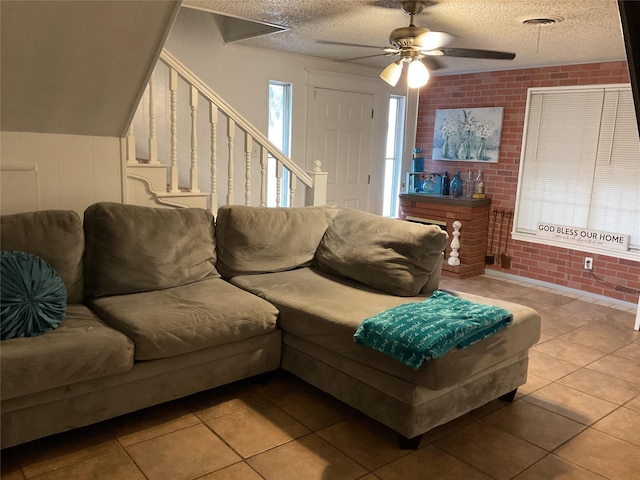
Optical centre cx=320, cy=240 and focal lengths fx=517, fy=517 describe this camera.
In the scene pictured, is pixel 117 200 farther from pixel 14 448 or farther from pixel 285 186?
pixel 285 186

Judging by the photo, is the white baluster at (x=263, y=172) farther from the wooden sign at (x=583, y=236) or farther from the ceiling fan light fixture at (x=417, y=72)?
the wooden sign at (x=583, y=236)

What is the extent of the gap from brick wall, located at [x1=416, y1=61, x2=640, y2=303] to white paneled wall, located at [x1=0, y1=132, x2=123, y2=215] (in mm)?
3975

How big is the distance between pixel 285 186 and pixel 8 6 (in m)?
3.54

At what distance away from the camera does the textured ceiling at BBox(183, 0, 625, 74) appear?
314cm

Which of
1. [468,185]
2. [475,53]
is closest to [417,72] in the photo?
[475,53]

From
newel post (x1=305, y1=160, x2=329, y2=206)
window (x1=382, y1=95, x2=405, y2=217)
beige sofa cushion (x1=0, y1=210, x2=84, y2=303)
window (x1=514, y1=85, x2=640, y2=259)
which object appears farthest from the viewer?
window (x1=382, y1=95, x2=405, y2=217)

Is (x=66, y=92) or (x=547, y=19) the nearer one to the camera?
(x=66, y=92)

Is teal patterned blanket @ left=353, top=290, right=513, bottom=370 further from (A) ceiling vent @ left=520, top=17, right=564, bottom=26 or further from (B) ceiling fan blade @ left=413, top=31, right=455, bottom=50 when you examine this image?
(A) ceiling vent @ left=520, top=17, right=564, bottom=26

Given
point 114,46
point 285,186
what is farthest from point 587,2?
point 285,186

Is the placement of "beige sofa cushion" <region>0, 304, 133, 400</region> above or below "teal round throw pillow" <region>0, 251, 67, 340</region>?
below

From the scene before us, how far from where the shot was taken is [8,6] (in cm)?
200

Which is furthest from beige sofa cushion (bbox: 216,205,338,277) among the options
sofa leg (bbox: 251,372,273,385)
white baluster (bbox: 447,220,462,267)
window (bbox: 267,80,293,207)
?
white baluster (bbox: 447,220,462,267)

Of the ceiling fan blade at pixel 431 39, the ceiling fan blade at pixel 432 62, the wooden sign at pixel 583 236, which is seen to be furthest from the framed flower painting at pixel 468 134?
the ceiling fan blade at pixel 431 39

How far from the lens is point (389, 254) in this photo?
2.93 m
